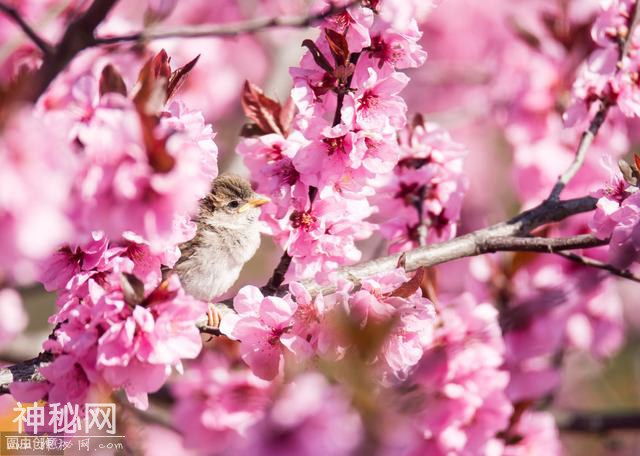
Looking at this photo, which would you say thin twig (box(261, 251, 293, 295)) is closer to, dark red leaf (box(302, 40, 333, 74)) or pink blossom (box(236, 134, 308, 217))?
pink blossom (box(236, 134, 308, 217))

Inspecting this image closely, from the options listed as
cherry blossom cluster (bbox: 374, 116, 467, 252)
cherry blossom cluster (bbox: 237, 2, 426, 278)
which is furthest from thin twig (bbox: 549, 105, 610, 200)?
cherry blossom cluster (bbox: 237, 2, 426, 278)

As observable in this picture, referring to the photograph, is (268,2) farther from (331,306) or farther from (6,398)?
(331,306)

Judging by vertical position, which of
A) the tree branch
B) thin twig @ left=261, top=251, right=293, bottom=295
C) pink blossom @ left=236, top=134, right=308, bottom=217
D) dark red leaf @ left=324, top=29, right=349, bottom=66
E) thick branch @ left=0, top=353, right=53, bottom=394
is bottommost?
the tree branch

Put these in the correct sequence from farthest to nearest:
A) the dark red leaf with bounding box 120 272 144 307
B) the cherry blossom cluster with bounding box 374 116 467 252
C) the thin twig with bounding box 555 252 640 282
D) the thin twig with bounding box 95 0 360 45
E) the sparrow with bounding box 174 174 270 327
A: the sparrow with bounding box 174 174 270 327
the cherry blossom cluster with bounding box 374 116 467 252
the thin twig with bounding box 555 252 640 282
the dark red leaf with bounding box 120 272 144 307
the thin twig with bounding box 95 0 360 45

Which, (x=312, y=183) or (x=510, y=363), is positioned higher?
(x=312, y=183)

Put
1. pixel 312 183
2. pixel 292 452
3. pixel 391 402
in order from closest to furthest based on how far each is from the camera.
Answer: pixel 292 452 → pixel 391 402 → pixel 312 183

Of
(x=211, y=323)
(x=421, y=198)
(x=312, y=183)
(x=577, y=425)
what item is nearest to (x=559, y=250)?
(x=421, y=198)

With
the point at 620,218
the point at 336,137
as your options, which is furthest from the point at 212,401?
Answer: the point at 620,218

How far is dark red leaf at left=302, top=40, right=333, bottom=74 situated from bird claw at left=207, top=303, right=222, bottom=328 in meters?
0.68

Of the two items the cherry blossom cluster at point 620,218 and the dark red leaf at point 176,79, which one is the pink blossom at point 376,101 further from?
the cherry blossom cluster at point 620,218

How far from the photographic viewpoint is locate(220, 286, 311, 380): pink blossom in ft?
6.02

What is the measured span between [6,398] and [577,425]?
242 centimetres

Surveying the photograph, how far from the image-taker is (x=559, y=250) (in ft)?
6.55

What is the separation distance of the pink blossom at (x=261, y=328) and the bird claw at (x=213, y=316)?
83 millimetres
